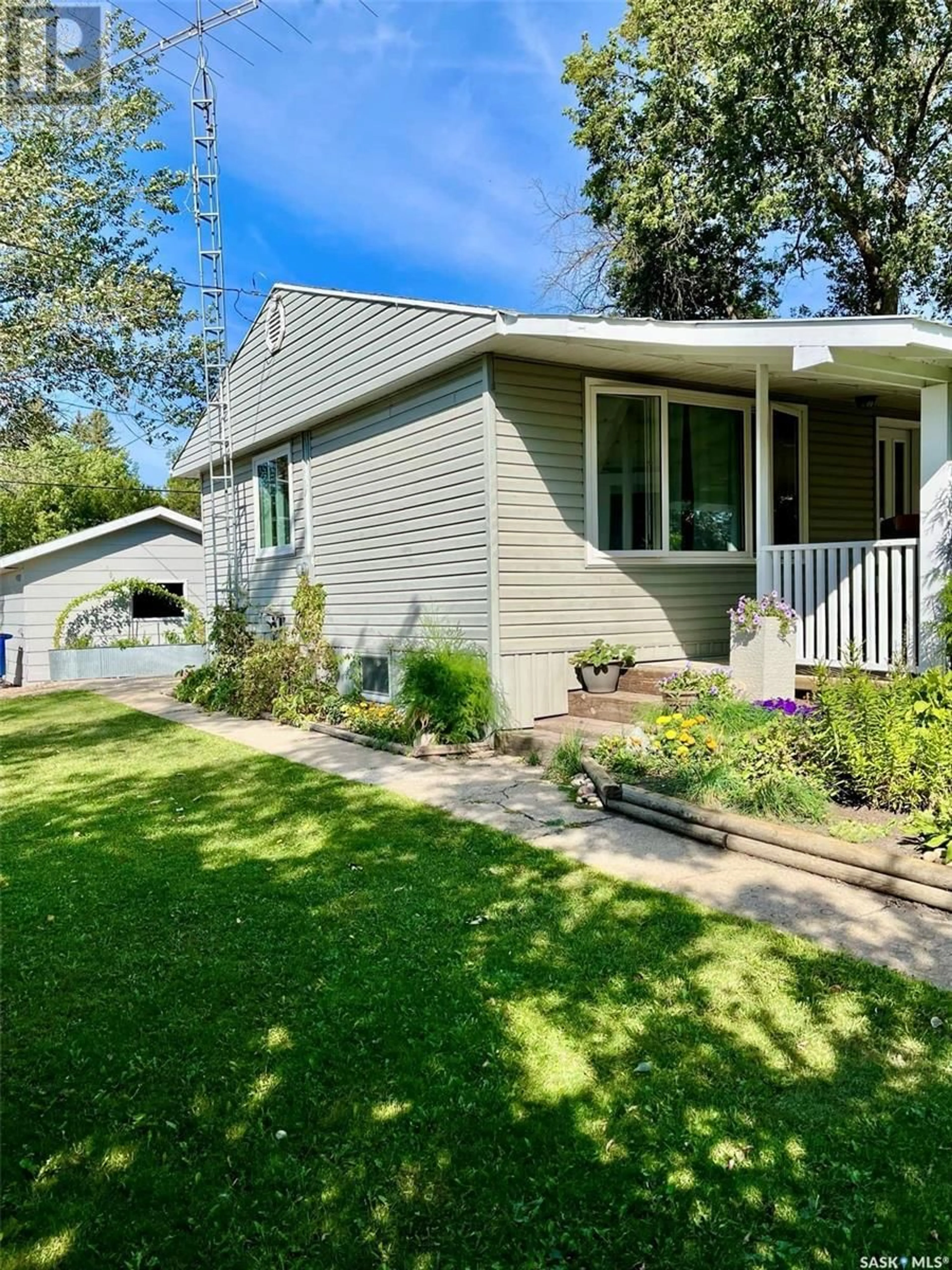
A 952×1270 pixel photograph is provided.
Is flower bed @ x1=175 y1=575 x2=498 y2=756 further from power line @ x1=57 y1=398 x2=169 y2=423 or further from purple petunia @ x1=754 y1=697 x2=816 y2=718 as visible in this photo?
power line @ x1=57 y1=398 x2=169 y2=423

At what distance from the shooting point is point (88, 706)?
460 inches

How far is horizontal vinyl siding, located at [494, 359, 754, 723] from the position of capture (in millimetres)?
7371

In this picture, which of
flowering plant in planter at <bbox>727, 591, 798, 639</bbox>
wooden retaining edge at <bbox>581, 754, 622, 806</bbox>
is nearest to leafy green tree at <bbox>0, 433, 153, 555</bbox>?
wooden retaining edge at <bbox>581, 754, 622, 806</bbox>

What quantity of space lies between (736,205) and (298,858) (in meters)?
13.6

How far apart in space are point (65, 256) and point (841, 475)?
1290 centimetres

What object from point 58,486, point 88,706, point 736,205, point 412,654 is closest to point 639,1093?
point 412,654

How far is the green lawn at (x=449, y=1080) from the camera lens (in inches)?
72.6

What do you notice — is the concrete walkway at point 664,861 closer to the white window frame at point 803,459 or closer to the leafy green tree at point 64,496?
the white window frame at point 803,459

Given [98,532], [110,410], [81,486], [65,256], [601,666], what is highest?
[65,256]

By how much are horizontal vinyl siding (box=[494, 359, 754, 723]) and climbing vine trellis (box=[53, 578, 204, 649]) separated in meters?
11.1

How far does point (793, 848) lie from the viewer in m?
4.18

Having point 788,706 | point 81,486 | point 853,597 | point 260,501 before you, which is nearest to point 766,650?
point 788,706

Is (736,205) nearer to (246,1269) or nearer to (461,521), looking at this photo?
(461,521)

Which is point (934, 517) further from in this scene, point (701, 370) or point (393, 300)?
point (393, 300)
